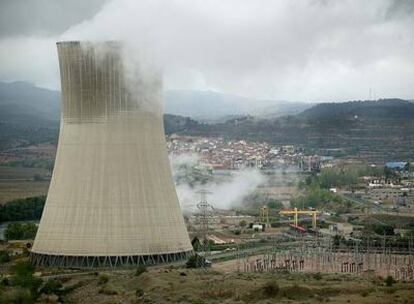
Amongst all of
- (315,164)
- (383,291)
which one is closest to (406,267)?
(383,291)

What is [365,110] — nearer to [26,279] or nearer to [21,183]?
[21,183]

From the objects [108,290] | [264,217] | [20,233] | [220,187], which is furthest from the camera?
[220,187]

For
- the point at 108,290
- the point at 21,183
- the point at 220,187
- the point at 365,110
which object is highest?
the point at 365,110

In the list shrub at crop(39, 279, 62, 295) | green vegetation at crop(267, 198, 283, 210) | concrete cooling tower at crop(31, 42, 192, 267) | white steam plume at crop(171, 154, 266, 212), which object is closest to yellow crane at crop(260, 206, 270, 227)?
white steam plume at crop(171, 154, 266, 212)

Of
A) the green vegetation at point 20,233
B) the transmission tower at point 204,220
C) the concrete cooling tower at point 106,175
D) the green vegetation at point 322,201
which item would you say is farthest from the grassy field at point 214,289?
the green vegetation at point 322,201

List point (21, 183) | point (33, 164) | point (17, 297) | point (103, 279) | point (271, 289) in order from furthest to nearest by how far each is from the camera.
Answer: point (33, 164) < point (21, 183) < point (103, 279) < point (17, 297) < point (271, 289)

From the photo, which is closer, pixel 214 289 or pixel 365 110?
pixel 214 289

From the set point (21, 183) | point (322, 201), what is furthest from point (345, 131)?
point (322, 201)
